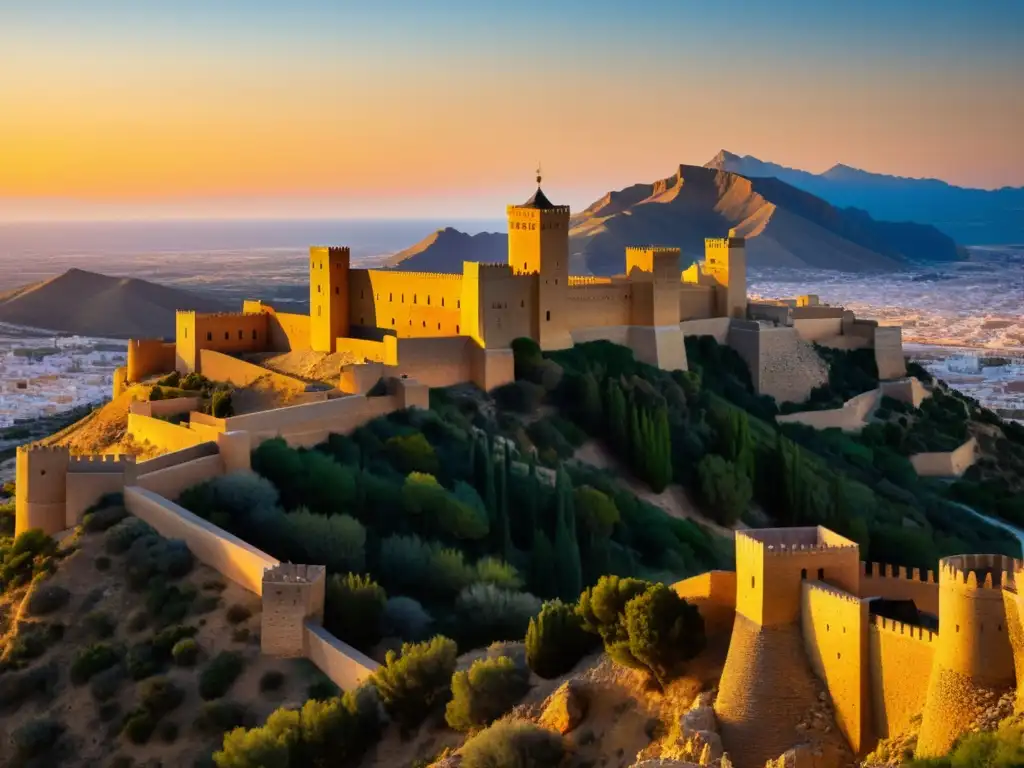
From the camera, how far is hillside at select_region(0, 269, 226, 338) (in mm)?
114125

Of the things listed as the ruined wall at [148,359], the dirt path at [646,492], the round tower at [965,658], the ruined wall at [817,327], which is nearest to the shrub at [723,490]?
the dirt path at [646,492]

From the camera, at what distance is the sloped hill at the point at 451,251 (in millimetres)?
122250

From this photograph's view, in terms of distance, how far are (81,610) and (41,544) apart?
196cm

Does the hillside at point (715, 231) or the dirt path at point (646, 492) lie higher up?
the hillside at point (715, 231)

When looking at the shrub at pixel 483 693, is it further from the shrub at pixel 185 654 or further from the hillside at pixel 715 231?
the hillside at pixel 715 231

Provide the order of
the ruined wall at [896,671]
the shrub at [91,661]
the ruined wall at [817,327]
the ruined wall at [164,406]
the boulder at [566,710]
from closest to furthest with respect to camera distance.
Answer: the ruined wall at [896,671]
the boulder at [566,710]
the shrub at [91,661]
the ruined wall at [164,406]
the ruined wall at [817,327]

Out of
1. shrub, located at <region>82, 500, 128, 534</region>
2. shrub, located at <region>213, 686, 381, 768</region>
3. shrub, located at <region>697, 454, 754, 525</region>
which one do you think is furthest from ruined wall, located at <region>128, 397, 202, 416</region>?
shrub, located at <region>213, 686, 381, 768</region>

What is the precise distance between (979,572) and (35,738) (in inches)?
541

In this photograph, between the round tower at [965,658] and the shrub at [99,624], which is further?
the shrub at [99,624]

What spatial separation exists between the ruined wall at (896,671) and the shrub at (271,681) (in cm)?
996

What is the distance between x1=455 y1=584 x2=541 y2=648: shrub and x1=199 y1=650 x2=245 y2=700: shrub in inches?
135

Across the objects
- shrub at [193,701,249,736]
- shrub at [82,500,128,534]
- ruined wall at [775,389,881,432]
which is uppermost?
shrub at [82,500,128,534]

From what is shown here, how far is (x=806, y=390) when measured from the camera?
148ft

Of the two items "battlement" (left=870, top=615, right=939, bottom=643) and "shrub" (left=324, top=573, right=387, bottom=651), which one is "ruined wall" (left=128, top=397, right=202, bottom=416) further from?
"battlement" (left=870, top=615, right=939, bottom=643)
